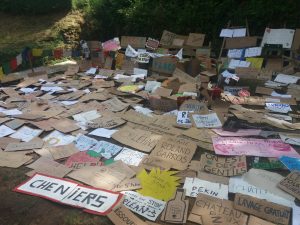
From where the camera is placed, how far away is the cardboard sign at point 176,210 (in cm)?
267

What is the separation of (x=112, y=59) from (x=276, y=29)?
3173 millimetres

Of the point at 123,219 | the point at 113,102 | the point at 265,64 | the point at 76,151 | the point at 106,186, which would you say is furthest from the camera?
the point at 265,64

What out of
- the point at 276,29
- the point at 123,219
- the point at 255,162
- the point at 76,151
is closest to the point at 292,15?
the point at 276,29

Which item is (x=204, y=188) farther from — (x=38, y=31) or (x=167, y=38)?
(x=38, y=31)

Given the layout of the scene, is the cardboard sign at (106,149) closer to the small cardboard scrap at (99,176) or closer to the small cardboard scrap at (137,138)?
the small cardboard scrap at (137,138)

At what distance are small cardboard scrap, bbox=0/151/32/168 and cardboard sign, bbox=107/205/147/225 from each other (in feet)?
4.00

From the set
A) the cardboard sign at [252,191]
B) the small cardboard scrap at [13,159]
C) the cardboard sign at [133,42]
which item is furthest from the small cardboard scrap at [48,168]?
the cardboard sign at [133,42]

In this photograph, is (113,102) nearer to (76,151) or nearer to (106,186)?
(76,151)

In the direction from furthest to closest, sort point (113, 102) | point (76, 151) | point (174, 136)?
point (113, 102), point (174, 136), point (76, 151)

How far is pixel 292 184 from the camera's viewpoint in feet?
9.75

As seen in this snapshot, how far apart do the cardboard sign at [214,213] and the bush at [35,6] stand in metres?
7.16

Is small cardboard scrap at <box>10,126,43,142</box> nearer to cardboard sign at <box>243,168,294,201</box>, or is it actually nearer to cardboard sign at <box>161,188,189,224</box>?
cardboard sign at <box>161,188,189,224</box>

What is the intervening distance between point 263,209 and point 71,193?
150cm

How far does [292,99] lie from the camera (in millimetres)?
5234
